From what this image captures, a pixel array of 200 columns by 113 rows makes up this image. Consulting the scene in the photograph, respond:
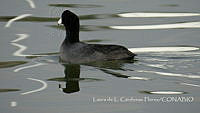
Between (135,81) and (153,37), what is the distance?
3.63 meters

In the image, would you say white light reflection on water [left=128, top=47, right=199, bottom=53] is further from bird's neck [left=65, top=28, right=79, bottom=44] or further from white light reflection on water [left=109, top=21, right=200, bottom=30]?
white light reflection on water [left=109, top=21, right=200, bottom=30]

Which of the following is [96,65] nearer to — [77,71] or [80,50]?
[77,71]

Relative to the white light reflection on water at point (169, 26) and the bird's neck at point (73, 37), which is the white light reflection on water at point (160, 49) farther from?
the white light reflection on water at point (169, 26)

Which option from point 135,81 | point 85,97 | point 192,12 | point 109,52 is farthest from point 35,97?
point 192,12

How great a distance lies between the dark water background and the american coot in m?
0.17

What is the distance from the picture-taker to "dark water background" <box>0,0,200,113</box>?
10.4 meters

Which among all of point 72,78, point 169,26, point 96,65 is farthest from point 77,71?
point 169,26

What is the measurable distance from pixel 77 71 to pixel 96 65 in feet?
1.47

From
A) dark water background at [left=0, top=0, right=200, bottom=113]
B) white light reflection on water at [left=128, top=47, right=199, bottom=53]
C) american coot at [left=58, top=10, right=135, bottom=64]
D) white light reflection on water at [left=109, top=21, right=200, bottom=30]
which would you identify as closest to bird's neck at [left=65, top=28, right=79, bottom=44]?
american coot at [left=58, top=10, right=135, bottom=64]

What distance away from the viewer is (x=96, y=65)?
1302 cm

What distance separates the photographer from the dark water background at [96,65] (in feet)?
34.1

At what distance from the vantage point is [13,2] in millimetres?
17922

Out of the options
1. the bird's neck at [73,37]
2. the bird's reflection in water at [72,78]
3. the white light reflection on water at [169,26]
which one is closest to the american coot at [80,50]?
the bird's neck at [73,37]

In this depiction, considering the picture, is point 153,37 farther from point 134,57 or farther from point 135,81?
point 135,81
